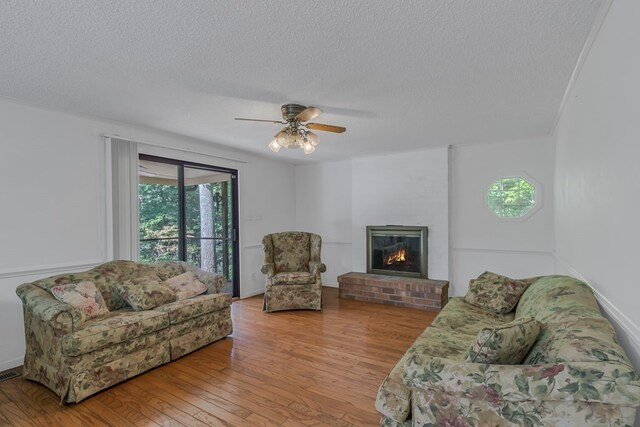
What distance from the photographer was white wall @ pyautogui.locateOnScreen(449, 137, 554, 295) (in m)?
4.28

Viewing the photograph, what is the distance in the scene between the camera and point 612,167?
1595mm

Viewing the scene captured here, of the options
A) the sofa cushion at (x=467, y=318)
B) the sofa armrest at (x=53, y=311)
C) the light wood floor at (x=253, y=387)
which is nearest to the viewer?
the light wood floor at (x=253, y=387)

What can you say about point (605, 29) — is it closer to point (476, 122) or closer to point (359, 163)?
point (476, 122)

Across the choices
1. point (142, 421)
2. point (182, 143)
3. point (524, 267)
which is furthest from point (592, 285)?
point (182, 143)

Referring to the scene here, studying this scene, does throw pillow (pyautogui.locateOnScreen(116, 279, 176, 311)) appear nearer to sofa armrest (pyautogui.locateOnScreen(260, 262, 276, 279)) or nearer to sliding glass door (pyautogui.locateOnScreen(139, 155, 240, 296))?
sliding glass door (pyautogui.locateOnScreen(139, 155, 240, 296))

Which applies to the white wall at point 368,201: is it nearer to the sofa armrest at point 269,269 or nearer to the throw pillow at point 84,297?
the sofa armrest at point 269,269

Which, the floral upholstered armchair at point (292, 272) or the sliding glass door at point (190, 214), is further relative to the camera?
the floral upholstered armchair at point (292, 272)

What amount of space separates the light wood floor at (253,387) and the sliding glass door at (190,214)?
1590 millimetres

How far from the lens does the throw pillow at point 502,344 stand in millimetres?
1408

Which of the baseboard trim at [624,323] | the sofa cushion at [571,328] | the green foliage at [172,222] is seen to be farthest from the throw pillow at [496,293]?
the green foliage at [172,222]

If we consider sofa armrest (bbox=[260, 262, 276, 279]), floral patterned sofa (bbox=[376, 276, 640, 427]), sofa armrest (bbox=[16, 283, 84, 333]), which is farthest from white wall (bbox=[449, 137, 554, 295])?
sofa armrest (bbox=[16, 283, 84, 333])

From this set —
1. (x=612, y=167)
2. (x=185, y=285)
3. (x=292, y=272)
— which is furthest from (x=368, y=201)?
(x=612, y=167)

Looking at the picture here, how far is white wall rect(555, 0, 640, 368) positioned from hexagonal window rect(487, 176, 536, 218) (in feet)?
6.81

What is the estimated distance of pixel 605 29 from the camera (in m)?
1.64
